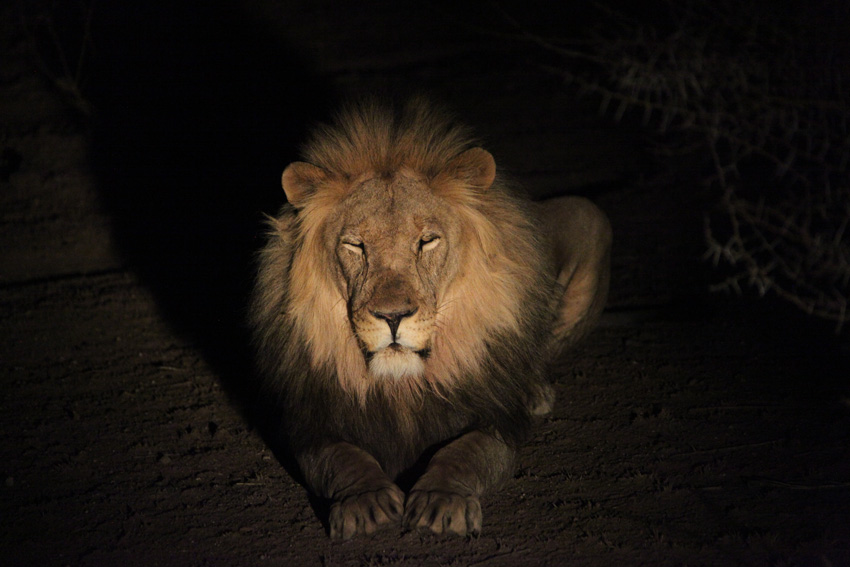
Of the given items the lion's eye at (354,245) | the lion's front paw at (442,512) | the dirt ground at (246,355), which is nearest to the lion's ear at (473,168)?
the lion's eye at (354,245)

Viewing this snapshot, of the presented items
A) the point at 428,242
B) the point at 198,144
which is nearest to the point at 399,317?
the point at 428,242

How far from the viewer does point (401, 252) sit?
263 cm

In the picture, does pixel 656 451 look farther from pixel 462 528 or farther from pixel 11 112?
pixel 11 112

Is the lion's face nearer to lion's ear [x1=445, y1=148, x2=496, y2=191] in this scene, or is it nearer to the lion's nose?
the lion's nose

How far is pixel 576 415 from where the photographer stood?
138 inches

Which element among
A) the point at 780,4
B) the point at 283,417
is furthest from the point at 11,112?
the point at 780,4

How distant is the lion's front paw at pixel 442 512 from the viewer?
2.50 metres

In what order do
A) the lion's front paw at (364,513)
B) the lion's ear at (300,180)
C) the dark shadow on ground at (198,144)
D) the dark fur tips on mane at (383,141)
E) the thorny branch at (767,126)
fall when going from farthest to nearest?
the dark shadow on ground at (198,144)
the thorny branch at (767,126)
the dark fur tips on mane at (383,141)
the lion's ear at (300,180)
the lion's front paw at (364,513)

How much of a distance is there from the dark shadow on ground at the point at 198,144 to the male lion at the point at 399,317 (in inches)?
34.0

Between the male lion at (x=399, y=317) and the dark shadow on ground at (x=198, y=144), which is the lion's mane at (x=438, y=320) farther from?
the dark shadow on ground at (x=198, y=144)

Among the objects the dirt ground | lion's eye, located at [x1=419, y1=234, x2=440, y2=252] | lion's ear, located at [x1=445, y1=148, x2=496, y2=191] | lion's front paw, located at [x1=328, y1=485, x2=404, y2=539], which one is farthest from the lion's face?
the dirt ground

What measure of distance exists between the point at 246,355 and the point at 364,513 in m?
1.61

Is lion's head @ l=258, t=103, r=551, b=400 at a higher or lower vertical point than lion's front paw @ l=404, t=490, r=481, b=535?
higher

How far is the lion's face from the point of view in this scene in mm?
2545
